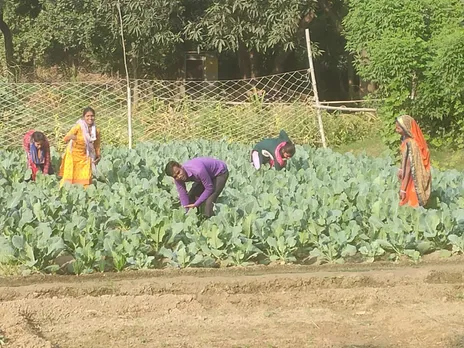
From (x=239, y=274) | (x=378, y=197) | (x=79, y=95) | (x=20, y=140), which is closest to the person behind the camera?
(x=239, y=274)

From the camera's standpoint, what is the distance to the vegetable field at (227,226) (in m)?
6.80

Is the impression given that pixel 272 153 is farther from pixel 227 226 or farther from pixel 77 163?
pixel 227 226

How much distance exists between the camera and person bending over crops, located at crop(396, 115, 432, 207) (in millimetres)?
7605

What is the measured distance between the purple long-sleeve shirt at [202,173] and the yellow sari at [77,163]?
2.27 m

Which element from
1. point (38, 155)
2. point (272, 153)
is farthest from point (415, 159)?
point (38, 155)

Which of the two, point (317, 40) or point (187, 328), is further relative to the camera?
point (317, 40)

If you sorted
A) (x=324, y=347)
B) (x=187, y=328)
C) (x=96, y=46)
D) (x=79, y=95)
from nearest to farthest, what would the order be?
(x=324, y=347)
(x=187, y=328)
(x=79, y=95)
(x=96, y=46)

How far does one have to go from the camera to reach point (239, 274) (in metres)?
6.67

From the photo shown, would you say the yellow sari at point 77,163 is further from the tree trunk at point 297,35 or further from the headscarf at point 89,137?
the tree trunk at point 297,35

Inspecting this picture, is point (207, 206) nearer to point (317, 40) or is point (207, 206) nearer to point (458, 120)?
point (458, 120)

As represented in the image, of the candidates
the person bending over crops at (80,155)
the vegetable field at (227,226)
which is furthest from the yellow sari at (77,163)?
the vegetable field at (227,226)

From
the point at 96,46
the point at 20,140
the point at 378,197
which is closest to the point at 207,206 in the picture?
the point at 378,197

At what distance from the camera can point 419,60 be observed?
12.4 metres

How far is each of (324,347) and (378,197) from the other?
3680 mm
